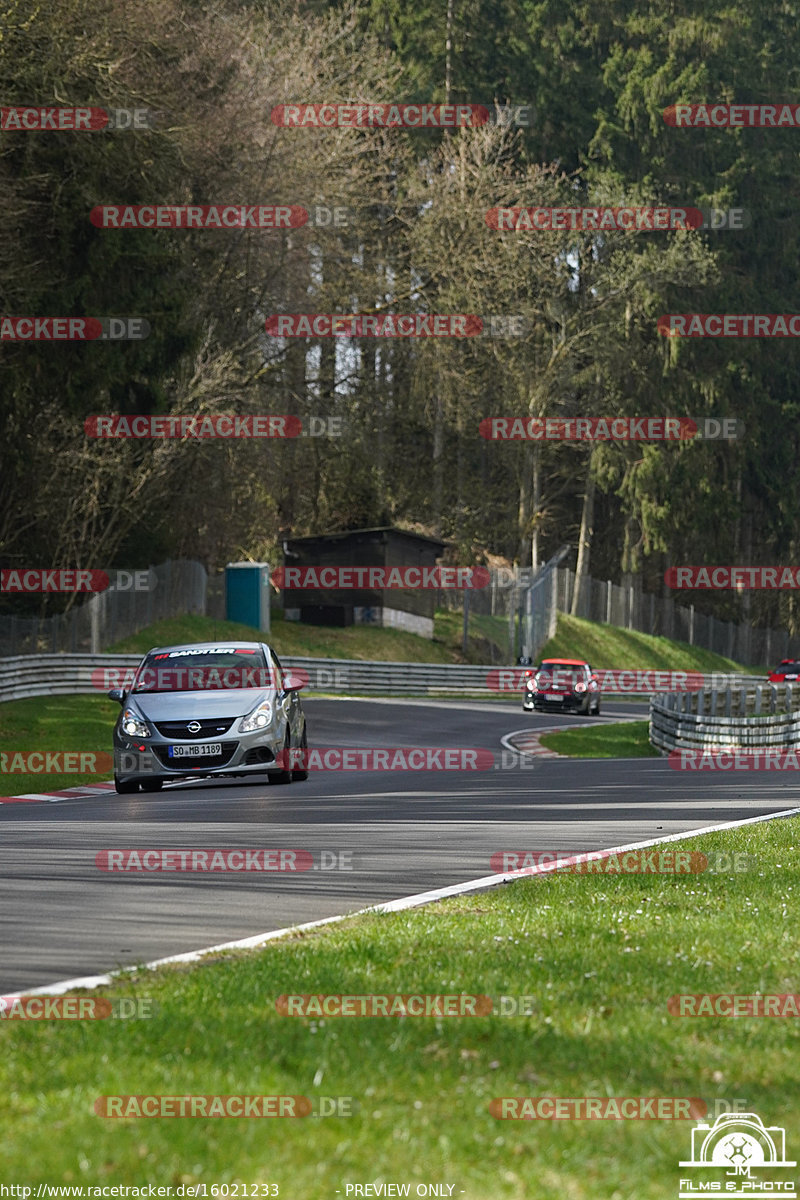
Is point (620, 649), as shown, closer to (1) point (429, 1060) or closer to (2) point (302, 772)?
(2) point (302, 772)

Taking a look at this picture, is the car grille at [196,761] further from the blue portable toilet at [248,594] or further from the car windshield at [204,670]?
the blue portable toilet at [248,594]

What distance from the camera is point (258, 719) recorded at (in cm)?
2094

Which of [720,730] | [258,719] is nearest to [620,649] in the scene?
[720,730]

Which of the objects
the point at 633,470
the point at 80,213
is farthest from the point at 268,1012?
the point at 633,470

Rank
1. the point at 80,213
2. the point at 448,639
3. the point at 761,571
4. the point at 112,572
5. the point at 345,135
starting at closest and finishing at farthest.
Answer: the point at 80,213, the point at 112,572, the point at 345,135, the point at 448,639, the point at 761,571

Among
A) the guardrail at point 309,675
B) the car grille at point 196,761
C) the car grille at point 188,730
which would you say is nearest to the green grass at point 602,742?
the guardrail at point 309,675

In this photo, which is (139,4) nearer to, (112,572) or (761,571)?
(112,572)

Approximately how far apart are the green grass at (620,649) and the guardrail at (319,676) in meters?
5.49

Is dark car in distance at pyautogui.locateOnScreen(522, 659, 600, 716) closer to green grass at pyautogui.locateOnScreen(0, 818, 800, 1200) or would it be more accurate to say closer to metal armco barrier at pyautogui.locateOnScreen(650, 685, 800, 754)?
metal armco barrier at pyautogui.locateOnScreen(650, 685, 800, 754)

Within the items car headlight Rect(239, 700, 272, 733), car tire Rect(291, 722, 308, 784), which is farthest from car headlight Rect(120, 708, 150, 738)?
car tire Rect(291, 722, 308, 784)

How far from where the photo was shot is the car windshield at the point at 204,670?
21.5 m

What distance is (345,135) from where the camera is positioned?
175 feet

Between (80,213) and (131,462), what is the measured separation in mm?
10672

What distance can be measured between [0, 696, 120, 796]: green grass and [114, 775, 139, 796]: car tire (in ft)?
6.89
